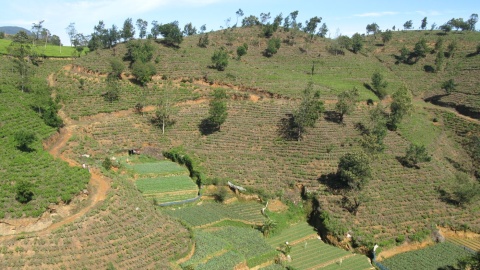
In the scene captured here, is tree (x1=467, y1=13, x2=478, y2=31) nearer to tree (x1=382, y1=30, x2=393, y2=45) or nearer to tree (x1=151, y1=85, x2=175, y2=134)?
tree (x1=382, y1=30, x2=393, y2=45)

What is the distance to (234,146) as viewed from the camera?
2224 inches

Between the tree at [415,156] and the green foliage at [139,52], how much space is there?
51.5 meters

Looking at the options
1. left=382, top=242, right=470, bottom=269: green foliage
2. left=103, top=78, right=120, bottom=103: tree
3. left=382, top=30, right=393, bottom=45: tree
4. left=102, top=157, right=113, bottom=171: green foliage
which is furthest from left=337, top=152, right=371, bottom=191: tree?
left=382, top=30, right=393, bottom=45: tree

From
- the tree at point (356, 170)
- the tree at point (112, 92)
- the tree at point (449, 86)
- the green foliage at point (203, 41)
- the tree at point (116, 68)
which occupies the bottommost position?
the tree at point (356, 170)

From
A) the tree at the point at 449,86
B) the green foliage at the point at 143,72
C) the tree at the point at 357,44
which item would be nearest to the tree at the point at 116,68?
the green foliage at the point at 143,72

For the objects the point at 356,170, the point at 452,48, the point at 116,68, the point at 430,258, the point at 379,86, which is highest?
the point at 452,48

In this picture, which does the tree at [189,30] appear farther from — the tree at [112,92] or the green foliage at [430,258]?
the green foliage at [430,258]

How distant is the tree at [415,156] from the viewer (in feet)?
170

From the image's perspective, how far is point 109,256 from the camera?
31047 mm

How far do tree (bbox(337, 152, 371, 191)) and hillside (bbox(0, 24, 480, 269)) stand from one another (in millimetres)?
1874

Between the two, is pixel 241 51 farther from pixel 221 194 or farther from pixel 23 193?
pixel 23 193

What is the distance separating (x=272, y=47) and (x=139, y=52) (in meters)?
35.4

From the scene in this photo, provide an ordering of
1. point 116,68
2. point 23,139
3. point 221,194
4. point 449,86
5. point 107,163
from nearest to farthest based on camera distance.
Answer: point 23,139, point 221,194, point 107,163, point 116,68, point 449,86

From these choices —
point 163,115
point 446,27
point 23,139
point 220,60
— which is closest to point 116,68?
point 163,115
